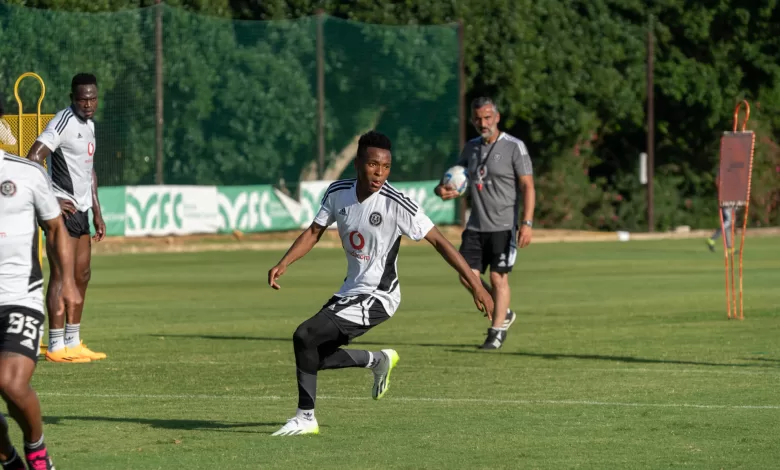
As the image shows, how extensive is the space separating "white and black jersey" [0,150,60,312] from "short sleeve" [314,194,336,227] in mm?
2549

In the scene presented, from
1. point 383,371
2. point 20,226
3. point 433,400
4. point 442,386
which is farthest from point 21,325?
point 442,386

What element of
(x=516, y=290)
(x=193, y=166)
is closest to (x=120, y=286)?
(x=516, y=290)

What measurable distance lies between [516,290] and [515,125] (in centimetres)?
2566

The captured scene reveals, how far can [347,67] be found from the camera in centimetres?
3991

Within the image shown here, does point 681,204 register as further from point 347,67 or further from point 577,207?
point 347,67

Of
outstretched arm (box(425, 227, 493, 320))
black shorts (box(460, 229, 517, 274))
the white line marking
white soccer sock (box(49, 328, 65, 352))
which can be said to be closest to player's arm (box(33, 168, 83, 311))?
outstretched arm (box(425, 227, 493, 320))

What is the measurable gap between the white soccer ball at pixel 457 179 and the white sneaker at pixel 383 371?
4.33 m

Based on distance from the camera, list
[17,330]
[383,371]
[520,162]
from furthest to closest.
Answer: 1. [520,162]
2. [383,371]
3. [17,330]

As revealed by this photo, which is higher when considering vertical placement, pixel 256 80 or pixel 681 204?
pixel 256 80

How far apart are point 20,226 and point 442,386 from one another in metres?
5.02

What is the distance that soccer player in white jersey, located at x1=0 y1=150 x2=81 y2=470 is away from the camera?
732 cm

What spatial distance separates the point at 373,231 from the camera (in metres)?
9.66

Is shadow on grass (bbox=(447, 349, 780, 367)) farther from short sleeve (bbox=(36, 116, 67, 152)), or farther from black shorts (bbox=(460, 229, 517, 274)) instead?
short sleeve (bbox=(36, 116, 67, 152))

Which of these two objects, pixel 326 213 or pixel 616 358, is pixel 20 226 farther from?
pixel 616 358
